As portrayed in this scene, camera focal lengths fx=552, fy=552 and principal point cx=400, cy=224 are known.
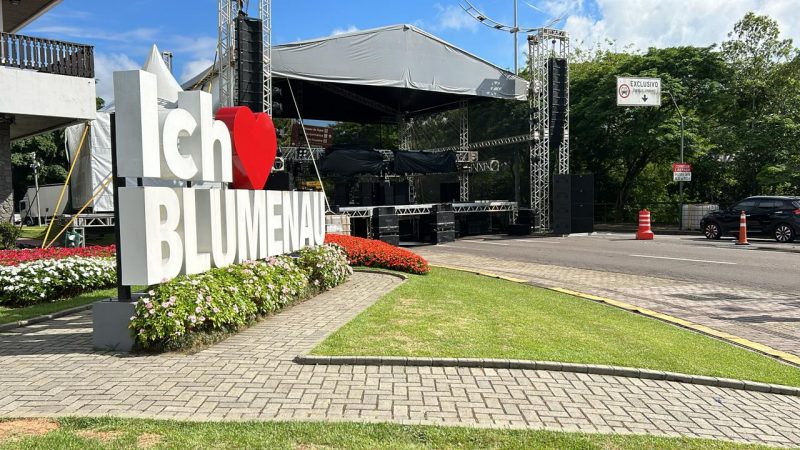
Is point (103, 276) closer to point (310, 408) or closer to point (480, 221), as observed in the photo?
point (310, 408)

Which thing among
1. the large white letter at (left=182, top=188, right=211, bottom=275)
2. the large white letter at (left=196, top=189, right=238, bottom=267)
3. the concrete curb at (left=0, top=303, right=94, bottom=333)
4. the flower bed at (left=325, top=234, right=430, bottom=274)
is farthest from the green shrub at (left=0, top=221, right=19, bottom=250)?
the large white letter at (left=182, top=188, right=211, bottom=275)

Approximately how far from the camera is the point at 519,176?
34719 mm

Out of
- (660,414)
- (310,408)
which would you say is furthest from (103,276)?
(660,414)

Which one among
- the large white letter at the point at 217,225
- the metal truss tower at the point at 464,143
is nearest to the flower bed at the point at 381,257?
the large white letter at the point at 217,225

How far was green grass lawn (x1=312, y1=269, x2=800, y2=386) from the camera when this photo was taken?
5.59m

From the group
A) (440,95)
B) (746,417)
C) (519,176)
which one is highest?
(440,95)

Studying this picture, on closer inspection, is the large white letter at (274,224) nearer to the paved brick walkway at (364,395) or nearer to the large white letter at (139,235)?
the large white letter at (139,235)

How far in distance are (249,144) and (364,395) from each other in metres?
5.83

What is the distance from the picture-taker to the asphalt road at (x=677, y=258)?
11750 mm

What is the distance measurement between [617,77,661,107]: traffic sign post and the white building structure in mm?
22676

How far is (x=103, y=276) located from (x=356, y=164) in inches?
599

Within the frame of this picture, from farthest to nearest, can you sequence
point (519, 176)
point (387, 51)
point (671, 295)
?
1. point (519, 176)
2. point (387, 51)
3. point (671, 295)

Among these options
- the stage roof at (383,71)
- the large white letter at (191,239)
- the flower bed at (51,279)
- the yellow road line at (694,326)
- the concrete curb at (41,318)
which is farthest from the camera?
the stage roof at (383,71)

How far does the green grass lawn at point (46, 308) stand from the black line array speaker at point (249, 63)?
982 cm
